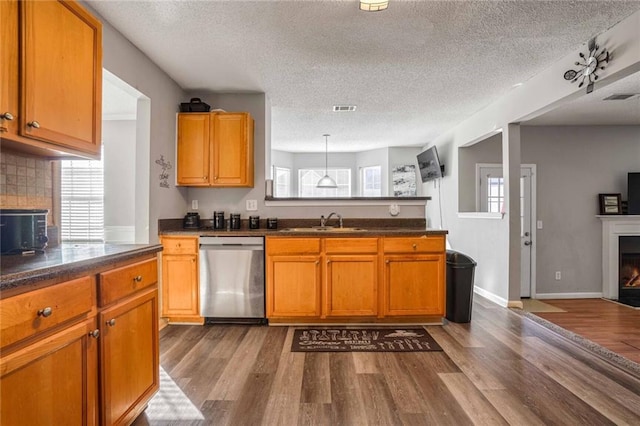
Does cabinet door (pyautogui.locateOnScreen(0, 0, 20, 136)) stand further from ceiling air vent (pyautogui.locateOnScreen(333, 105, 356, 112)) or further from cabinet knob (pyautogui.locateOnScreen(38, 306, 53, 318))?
ceiling air vent (pyautogui.locateOnScreen(333, 105, 356, 112))

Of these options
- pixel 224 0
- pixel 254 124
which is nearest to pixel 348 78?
pixel 254 124

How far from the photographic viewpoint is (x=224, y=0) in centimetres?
228

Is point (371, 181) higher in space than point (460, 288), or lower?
higher

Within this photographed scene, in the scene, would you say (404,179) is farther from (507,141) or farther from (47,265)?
(47,265)

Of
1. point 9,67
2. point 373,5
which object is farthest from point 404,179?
point 9,67

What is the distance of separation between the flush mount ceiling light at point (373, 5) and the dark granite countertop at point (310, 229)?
5.99ft

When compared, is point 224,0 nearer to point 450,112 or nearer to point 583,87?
point 583,87

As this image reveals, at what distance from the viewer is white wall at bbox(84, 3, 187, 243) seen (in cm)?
265

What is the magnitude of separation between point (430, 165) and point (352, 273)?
3771 mm

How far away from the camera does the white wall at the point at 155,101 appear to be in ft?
8.71

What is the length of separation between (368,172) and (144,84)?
567 centimetres

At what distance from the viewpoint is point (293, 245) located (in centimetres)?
335

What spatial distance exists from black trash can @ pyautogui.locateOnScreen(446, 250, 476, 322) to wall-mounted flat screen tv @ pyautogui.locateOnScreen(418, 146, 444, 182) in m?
2.87

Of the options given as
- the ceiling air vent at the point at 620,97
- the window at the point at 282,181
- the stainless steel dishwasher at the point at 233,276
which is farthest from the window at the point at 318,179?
the ceiling air vent at the point at 620,97
